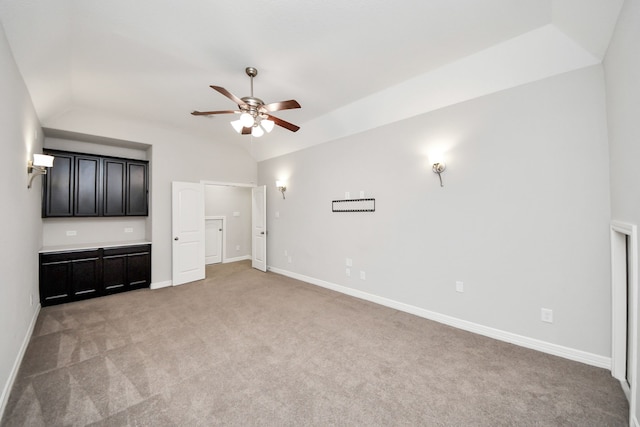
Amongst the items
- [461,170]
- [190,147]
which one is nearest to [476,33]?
[461,170]

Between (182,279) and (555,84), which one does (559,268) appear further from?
(182,279)

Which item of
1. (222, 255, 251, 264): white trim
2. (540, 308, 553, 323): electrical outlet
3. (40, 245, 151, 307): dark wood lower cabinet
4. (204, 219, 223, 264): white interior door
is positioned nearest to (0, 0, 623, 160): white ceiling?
(40, 245, 151, 307): dark wood lower cabinet

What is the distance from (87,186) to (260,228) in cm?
322

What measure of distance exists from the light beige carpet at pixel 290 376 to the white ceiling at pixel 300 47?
282 centimetres

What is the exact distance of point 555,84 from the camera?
2426 millimetres

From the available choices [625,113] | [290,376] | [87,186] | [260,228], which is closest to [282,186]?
[260,228]

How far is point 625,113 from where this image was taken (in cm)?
180

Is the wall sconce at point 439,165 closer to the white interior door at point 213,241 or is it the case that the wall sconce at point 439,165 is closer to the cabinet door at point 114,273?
the cabinet door at point 114,273

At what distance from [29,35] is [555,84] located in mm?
4723

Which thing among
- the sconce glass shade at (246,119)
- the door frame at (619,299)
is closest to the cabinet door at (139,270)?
the sconce glass shade at (246,119)

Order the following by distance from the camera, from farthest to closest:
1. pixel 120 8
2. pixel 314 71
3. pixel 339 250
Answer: pixel 339 250
pixel 314 71
pixel 120 8

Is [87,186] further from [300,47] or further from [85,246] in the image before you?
[300,47]

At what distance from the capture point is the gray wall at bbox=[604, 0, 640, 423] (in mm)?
1604

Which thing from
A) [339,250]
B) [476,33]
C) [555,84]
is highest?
[476,33]
